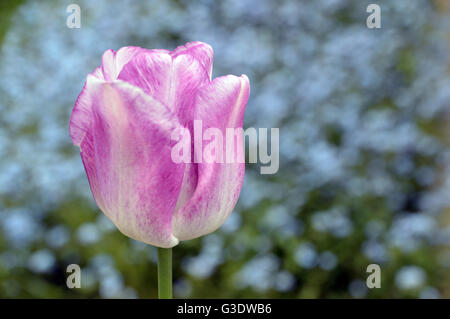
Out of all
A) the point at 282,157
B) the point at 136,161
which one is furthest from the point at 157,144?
the point at 282,157

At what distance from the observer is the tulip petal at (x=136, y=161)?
304 mm

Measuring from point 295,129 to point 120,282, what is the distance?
656mm

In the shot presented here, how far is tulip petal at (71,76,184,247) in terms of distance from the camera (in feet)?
1.00

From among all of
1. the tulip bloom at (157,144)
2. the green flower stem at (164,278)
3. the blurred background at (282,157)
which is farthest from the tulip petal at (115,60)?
the blurred background at (282,157)

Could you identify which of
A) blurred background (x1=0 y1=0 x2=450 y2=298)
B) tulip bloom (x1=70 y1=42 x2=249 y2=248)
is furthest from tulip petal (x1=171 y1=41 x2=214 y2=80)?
blurred background (x1=0 y1=0 x2=450 y2=298)

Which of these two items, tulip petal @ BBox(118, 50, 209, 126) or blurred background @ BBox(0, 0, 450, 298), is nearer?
tulip petal @ BBox(118, 50, 209, 126)

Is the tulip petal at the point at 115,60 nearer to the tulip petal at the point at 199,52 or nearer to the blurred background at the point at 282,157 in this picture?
the tulip petal at the point at 199,52

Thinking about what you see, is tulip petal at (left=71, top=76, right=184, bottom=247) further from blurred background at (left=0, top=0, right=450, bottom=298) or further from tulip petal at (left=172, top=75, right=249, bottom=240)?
blurred background at (left=0, top=0, right=450, bottom=298)

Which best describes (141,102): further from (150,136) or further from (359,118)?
(359,118)

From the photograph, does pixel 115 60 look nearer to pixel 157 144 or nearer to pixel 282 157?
pixel 157 144

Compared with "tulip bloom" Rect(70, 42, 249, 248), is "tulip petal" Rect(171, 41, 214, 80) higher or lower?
higher

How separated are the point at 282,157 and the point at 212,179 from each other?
118cm

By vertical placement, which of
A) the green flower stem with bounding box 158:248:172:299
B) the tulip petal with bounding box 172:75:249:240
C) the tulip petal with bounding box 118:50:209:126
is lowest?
the green flower stem with bounding box 158:248:172:299
